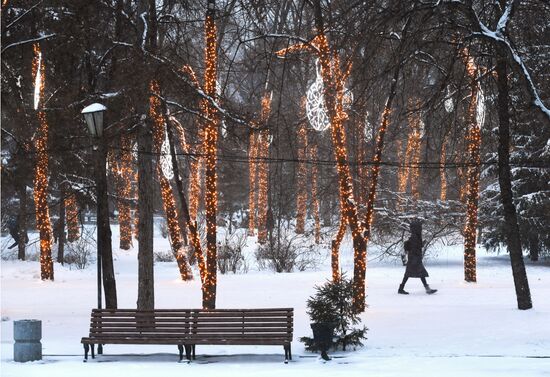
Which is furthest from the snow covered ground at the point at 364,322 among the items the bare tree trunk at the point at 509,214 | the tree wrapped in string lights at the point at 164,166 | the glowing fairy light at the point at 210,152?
the glowing fairy light at the point at 210,152

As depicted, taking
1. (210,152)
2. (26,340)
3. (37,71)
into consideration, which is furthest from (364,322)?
(37,71)

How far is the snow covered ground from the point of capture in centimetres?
1048

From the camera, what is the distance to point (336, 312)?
11922 mm

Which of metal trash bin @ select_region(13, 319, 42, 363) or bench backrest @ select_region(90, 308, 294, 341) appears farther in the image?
bench backrest @ select_region(90, 308, 294, 341)

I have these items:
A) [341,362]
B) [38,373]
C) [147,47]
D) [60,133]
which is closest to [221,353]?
[341,362]

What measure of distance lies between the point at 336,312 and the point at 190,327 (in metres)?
2.25

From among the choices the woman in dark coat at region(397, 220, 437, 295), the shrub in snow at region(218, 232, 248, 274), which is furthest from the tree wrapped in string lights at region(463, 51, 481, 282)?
the shrub in snow at region(218, 232, 248, 274)

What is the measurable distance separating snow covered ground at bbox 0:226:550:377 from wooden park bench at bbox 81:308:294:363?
312mm

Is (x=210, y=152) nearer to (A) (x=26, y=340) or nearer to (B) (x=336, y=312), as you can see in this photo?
(B) (x=336, y=312)

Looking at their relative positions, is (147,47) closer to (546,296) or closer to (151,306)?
(151,306)

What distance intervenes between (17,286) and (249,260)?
10.7 m

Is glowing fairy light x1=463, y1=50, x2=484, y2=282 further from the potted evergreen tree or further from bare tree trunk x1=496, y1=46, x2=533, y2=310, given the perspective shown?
the potted evergreen tree

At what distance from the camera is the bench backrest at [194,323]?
1143cm

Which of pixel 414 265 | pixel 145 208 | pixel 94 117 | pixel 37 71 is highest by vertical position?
pixel 37 71
